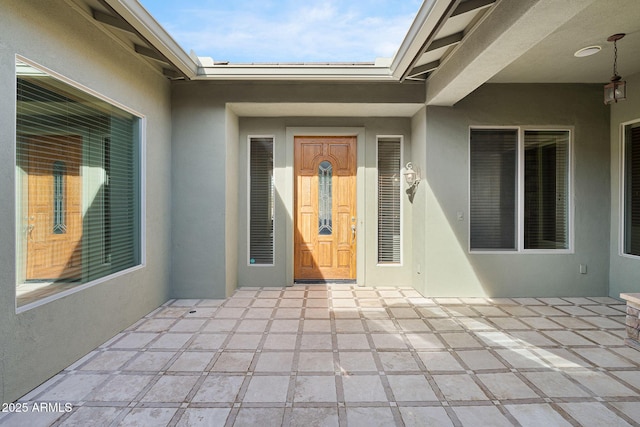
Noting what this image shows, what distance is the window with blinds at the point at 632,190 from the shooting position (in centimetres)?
410

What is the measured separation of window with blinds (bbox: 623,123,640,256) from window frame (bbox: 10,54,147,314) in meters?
6.06

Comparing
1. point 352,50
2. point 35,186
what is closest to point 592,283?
point 352,50

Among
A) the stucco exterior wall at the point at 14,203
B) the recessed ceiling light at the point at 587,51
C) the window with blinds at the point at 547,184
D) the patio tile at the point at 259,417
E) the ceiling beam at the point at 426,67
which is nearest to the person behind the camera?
the patio tile at the point at 259,417

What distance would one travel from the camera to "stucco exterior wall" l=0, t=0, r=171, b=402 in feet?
6.75

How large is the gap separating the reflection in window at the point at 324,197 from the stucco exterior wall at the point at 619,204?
390 cm

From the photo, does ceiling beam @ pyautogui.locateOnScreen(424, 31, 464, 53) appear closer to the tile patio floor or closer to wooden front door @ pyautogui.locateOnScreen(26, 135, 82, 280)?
the tile patio floor

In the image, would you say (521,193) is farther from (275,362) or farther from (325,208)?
(275,362)

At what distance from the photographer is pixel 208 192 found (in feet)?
14.0

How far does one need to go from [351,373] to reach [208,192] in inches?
115

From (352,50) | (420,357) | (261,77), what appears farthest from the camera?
(352,50)

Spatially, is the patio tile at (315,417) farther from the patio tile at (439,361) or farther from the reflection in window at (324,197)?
the reflection in window at (324,197)

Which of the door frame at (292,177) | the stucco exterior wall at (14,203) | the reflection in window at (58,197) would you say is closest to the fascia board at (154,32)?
the stucco exterior wall at (14,203)

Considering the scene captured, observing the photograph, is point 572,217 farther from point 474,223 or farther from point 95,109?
point 95,109

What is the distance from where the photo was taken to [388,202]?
503 centimetres
